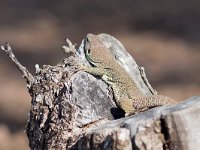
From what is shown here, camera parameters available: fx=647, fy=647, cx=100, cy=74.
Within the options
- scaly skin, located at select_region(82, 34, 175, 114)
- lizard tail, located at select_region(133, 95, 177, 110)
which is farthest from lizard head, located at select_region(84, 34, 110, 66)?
lizard tail, located at select_region(133, 95, 177, 110)

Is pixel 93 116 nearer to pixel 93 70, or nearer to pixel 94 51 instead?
pixel 93 70

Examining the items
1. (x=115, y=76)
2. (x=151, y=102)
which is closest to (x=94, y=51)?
(x=115, y=76)

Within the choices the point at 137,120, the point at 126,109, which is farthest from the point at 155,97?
the point at 137,120

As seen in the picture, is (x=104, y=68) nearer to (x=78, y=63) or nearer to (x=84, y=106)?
(x=78, y=63)

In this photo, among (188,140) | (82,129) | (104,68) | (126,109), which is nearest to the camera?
(188,140)

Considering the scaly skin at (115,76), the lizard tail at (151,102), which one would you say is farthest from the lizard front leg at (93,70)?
the lizard tail at (151,102)

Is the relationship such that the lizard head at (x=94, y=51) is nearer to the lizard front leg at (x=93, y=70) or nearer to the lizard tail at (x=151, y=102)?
the lizard front leg at (x=93, y=70)
